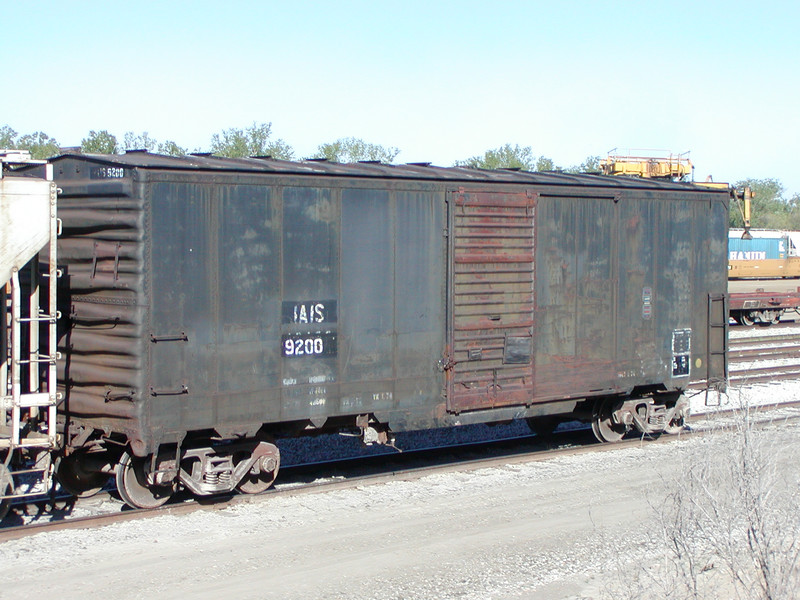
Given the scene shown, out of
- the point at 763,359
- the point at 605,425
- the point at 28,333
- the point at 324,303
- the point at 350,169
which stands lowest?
the point at 605,425

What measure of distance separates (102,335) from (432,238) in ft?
12.9

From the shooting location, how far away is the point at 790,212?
103 metres

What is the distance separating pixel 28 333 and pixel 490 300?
5.33 meters

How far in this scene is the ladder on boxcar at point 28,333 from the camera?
7988 millimetres

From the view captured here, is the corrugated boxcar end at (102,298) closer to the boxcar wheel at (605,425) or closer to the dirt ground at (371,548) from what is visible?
the dirt ground at (371,548)

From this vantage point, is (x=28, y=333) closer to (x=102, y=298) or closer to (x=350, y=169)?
(x=102, y=298)

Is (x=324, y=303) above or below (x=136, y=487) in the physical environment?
above

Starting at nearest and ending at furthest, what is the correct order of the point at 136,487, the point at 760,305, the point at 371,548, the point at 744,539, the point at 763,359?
the point at 744,539, the point at 371,548, the point at 136,487, the point at 763,359, the point at 760,305

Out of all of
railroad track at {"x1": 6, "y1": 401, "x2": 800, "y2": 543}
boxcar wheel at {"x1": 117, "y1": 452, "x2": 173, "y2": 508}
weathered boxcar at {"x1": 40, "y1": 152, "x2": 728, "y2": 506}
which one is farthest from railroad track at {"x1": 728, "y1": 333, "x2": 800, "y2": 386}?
boxcar wheel at {"x1": 117, "y1": 452, "x2": 173, "y2": 508}

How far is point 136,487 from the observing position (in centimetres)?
930

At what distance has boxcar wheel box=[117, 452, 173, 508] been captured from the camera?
9.13m

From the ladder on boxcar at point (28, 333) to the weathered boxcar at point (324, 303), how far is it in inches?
20.0

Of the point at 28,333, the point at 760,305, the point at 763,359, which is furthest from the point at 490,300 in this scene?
the point at 760,305

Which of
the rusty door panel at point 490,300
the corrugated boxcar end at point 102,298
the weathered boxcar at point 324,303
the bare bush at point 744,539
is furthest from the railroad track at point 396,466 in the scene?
the bare bush at point 744,539
